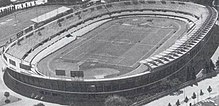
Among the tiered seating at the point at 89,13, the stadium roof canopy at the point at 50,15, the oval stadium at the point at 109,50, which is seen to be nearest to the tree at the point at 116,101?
the oval stadium at the point at 109,50

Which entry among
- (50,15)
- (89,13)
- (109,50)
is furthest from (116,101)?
(50,15)

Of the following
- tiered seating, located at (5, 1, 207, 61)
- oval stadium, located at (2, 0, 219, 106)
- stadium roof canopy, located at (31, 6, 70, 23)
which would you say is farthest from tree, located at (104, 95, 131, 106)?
stadium roof canopy, located at (31, 6, 70, 23)

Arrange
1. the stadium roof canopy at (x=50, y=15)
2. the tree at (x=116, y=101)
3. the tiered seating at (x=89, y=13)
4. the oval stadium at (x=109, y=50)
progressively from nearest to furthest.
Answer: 1. the tree at (x=116, y=101)
2. the oval stadium at (x=109, y=50)
3. the tiered seating at (x=89, y=13)
4. the stadium roof canopy at (x=50, y=15)

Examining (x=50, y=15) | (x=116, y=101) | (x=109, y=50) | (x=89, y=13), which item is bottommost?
(x=109, y=50)

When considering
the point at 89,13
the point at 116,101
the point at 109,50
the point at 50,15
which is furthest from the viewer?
the point at 50,15

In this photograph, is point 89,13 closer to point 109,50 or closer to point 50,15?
point 50,15

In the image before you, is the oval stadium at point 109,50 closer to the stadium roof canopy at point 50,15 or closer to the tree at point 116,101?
the stadium roof canopy at point 50,15

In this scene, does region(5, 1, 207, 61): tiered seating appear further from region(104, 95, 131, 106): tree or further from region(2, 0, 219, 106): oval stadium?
region(104, 95, 131, 106): tree

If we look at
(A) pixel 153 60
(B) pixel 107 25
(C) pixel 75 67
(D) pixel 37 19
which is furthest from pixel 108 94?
(D) pixel 37 19
